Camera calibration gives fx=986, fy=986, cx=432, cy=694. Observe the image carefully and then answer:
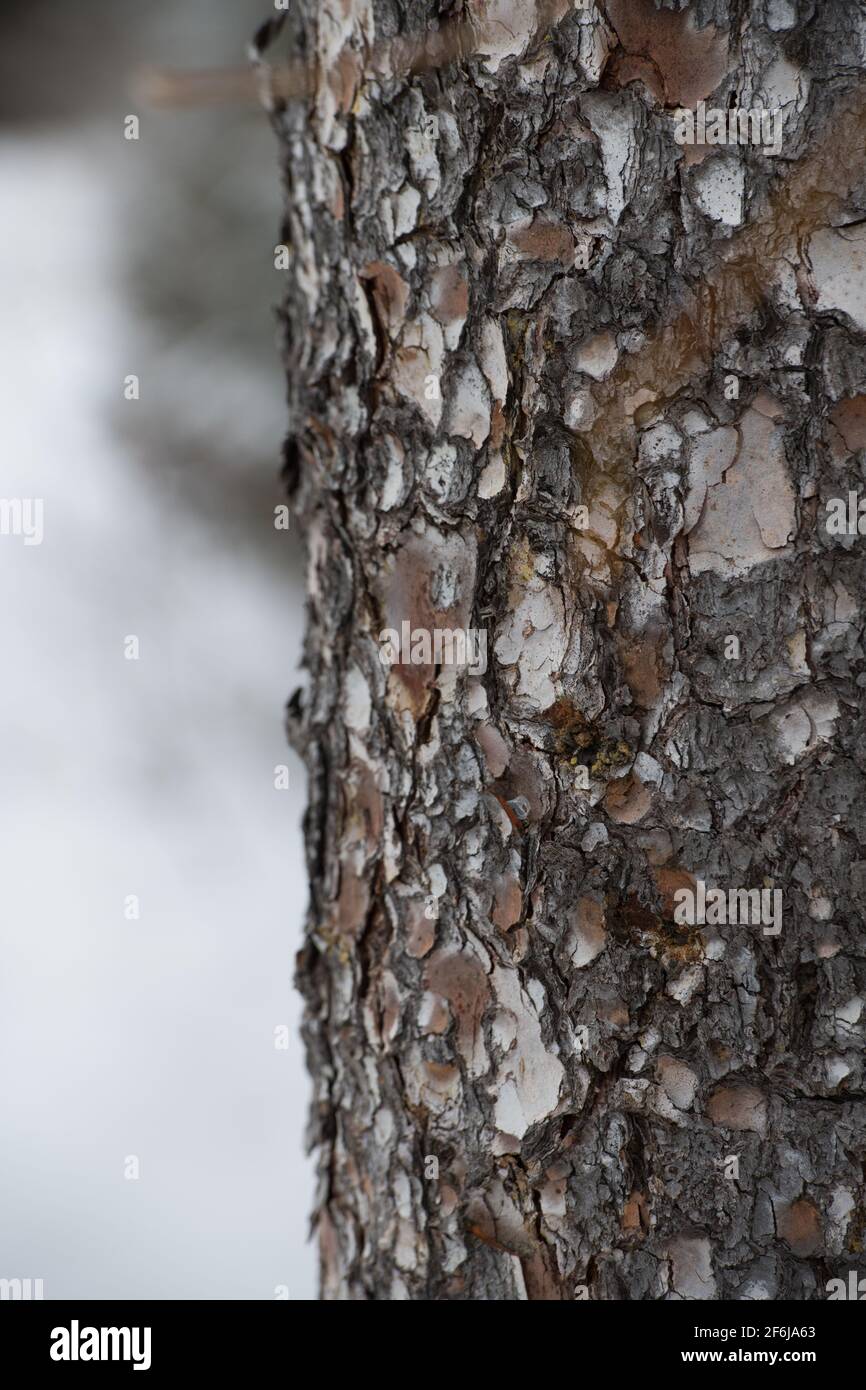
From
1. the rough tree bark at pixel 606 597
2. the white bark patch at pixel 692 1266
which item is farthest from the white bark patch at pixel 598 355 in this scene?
the white bark patch at pixel 692 1266

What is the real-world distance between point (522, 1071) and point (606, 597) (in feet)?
1.19

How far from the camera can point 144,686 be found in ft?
5.69

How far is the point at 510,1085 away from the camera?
0.75 m

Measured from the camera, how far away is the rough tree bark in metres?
0.62

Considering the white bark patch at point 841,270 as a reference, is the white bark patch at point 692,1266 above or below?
below

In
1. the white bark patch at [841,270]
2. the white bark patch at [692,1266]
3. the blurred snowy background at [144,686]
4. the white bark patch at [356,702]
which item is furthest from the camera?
the blurred snowy background at [144,686]

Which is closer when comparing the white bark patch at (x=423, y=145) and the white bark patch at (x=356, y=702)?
the white bark patch at (x=423, y=145)

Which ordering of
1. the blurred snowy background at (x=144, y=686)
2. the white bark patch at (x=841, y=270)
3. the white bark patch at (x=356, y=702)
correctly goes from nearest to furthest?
the white bark patch at (x=841, y=270) < the white bark patch at (x=356, y=702) < the blurred snowy background at (x=144, y=686)

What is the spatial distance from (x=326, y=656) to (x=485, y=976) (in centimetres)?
30

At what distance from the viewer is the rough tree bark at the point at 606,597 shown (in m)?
0.62

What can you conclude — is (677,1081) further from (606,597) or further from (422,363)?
(422,363)

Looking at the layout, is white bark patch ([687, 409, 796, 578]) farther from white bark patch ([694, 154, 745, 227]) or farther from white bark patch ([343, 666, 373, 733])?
white bark patch ([343, 666, 373, 733])

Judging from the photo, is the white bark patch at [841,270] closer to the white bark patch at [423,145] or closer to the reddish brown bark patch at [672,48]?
the reddish brown bark patch at [672,48]
